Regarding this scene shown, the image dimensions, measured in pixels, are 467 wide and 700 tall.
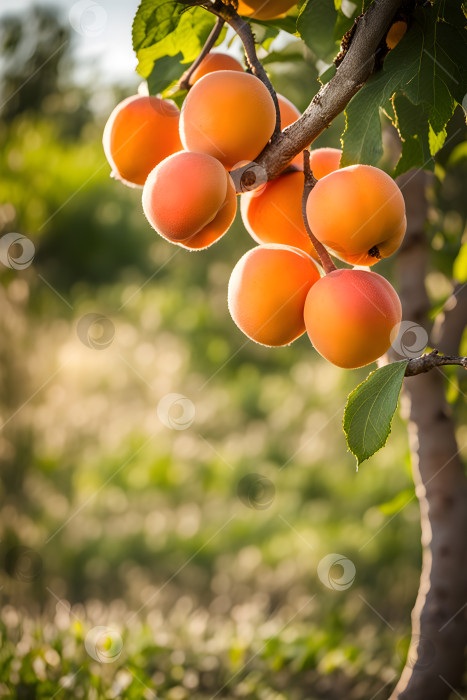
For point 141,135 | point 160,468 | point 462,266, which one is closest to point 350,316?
point 141,135

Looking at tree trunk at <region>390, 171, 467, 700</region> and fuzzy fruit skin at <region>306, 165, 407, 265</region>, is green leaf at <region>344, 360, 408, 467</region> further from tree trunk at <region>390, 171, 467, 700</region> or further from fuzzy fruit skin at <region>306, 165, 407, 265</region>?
tree trunk at <region>390, 171, 467, 700</region>

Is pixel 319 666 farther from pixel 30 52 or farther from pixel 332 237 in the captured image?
pixel 30 52

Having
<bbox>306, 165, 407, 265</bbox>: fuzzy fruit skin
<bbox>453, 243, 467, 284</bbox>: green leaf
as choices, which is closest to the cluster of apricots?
<bbox>306, 165, 407, 265</bbox>: fuzzy fruit skin

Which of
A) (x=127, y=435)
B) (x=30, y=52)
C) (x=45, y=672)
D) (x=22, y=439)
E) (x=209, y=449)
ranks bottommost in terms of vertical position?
(x=209, y=449)

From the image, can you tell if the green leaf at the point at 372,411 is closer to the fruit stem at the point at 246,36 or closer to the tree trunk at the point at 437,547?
the fruit stem at the point at 246,36

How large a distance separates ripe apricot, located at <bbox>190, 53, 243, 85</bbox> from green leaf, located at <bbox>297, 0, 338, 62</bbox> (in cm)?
4

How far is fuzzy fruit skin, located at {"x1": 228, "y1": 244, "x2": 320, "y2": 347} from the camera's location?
0.25 m

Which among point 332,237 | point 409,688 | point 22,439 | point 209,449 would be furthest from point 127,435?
point 332,237

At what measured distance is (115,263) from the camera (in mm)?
2557

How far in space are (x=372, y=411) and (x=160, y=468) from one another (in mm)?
1699

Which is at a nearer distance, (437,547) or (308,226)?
(308,226)

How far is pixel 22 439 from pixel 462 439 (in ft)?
3.04

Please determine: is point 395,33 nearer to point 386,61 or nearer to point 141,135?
point 386,61

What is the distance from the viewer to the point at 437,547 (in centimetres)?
49
